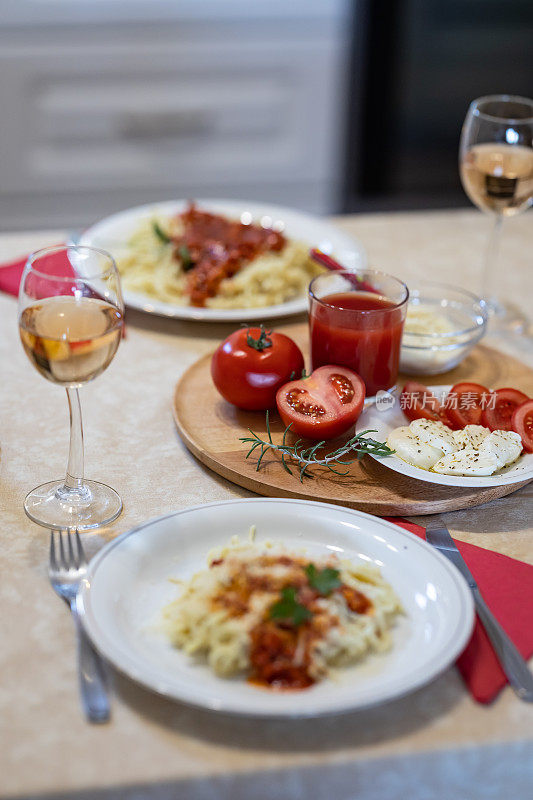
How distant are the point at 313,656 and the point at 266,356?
2.30 feet

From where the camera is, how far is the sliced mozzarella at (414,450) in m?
1.43

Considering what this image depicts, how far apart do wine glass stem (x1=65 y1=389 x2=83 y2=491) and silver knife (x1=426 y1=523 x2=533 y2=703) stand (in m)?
0.58

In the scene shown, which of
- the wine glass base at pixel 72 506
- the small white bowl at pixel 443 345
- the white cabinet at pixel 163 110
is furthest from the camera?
the white cabinet at pixel 163 110

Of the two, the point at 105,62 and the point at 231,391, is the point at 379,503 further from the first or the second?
the point at 105,62

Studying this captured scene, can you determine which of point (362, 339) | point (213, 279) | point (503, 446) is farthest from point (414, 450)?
point (213, 279)

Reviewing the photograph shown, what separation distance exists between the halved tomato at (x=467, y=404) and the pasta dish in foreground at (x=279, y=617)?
51 centimetres

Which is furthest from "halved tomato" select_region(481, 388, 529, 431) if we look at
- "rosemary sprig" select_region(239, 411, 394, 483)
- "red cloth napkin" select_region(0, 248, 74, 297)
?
"red cloth napkin" select_region(0, 248, 74, 297)

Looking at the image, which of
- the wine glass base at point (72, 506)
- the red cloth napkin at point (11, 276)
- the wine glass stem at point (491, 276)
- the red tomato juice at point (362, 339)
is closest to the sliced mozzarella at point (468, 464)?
the red tomato juice at point (362, 339)

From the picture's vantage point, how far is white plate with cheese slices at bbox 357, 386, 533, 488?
1395mm

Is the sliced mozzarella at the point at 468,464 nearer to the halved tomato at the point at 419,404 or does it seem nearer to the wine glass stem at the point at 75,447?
the halved tomato at the point at 419,404

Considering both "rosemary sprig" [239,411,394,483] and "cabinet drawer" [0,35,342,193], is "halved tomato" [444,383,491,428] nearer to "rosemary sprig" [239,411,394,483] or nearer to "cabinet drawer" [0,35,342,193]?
"rosemary sprig" [239,411,394,483]

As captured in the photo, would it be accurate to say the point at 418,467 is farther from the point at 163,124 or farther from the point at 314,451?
the point at 163,124

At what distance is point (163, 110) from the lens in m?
4.58

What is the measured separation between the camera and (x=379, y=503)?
4.63 feet
